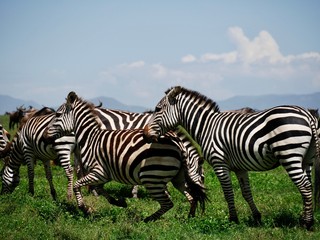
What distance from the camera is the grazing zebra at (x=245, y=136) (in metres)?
7.69

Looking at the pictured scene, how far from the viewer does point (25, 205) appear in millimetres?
9930

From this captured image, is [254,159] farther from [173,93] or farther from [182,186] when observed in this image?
[173,93]

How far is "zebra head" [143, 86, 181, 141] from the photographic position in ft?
30.9

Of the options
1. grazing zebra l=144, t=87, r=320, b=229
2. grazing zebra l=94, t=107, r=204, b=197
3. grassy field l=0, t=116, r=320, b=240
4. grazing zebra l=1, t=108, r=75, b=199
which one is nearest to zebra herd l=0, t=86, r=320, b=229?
grazing zebra l=144, t=87, r=320, b=229

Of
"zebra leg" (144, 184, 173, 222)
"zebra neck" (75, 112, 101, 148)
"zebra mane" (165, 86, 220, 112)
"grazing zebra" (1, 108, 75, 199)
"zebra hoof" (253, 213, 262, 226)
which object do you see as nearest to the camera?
"zebra leg" (144, 184, 173, 222)

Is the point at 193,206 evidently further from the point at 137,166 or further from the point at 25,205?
the point at 25,205

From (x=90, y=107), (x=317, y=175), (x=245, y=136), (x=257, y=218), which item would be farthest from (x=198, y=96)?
(x=317, y=175)

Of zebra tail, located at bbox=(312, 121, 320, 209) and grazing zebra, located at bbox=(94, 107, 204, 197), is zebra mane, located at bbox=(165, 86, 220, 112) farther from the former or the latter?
grazing zebra, located at bbox=(94, 107, 204, 197)

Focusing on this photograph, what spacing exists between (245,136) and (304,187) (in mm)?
1349

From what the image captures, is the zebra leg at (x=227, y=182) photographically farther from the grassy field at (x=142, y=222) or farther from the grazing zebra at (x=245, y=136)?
the grassy field at (x=142, y=222)

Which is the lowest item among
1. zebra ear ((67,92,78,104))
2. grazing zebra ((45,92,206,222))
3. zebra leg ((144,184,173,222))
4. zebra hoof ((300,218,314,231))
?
zebra hoof ((300,218,314,231))

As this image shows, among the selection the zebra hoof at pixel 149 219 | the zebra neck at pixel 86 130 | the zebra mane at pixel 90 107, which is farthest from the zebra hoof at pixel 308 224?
the zebra mane at pixel 90 107

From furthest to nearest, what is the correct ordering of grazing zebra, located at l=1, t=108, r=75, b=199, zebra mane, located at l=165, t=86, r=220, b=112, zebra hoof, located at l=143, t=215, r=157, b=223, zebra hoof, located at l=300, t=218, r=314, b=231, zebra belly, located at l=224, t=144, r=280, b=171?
1. grazing zebra, located at l=1, t=108, r=75, b=199
2. zebra mane, located at l=165, t=86, r=220, b=112
3. zebra hoof, located at l=143, t=215, r=157, b=223
4. zebra belly, located at l=224, t=144, r=280, b=171
5. zebra hoof, located at l=300, t=218, r=314, b=231

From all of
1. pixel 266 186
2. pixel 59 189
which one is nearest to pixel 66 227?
pixel 59 189
